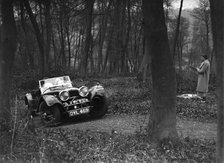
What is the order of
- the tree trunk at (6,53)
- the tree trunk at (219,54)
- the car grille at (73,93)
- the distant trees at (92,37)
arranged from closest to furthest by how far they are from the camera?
the tree trunk at (219,54), the tree trunk at (6,53), the car grille at (73,93), the distant trees at (92,37)

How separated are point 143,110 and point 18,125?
5342 mm

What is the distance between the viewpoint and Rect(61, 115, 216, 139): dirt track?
7914mm

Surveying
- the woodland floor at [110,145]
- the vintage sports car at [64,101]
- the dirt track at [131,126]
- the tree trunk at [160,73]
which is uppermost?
the tree trunk at [160,73]

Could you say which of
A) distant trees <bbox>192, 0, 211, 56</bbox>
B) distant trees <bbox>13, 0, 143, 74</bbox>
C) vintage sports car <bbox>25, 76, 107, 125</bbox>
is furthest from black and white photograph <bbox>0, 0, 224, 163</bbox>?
distant trees <bbox>192, 0, 211, 56</bbox>

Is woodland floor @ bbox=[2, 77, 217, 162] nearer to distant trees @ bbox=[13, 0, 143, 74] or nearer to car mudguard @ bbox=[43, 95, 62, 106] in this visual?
car mudguard @ bbox=[43, 95, 62, 106]

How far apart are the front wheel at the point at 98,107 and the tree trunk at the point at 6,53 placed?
3658mm

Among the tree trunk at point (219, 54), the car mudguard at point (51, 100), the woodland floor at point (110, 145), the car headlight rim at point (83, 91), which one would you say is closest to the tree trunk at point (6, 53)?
the woodland floor at point (110, 145)

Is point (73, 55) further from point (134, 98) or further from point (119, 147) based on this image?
point (119, 147)

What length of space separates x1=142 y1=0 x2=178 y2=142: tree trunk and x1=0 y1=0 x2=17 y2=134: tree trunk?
2.99 meters

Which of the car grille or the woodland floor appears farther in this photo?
the car grille

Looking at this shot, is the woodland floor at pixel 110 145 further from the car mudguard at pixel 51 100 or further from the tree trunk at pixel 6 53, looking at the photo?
the car mudguard at pixel 51 100

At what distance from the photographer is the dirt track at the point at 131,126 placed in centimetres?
791

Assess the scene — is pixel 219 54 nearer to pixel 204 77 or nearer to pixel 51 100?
pixel 51 100

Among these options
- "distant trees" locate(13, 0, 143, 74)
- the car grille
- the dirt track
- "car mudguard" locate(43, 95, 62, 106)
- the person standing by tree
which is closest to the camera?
Answer: the dirt track
